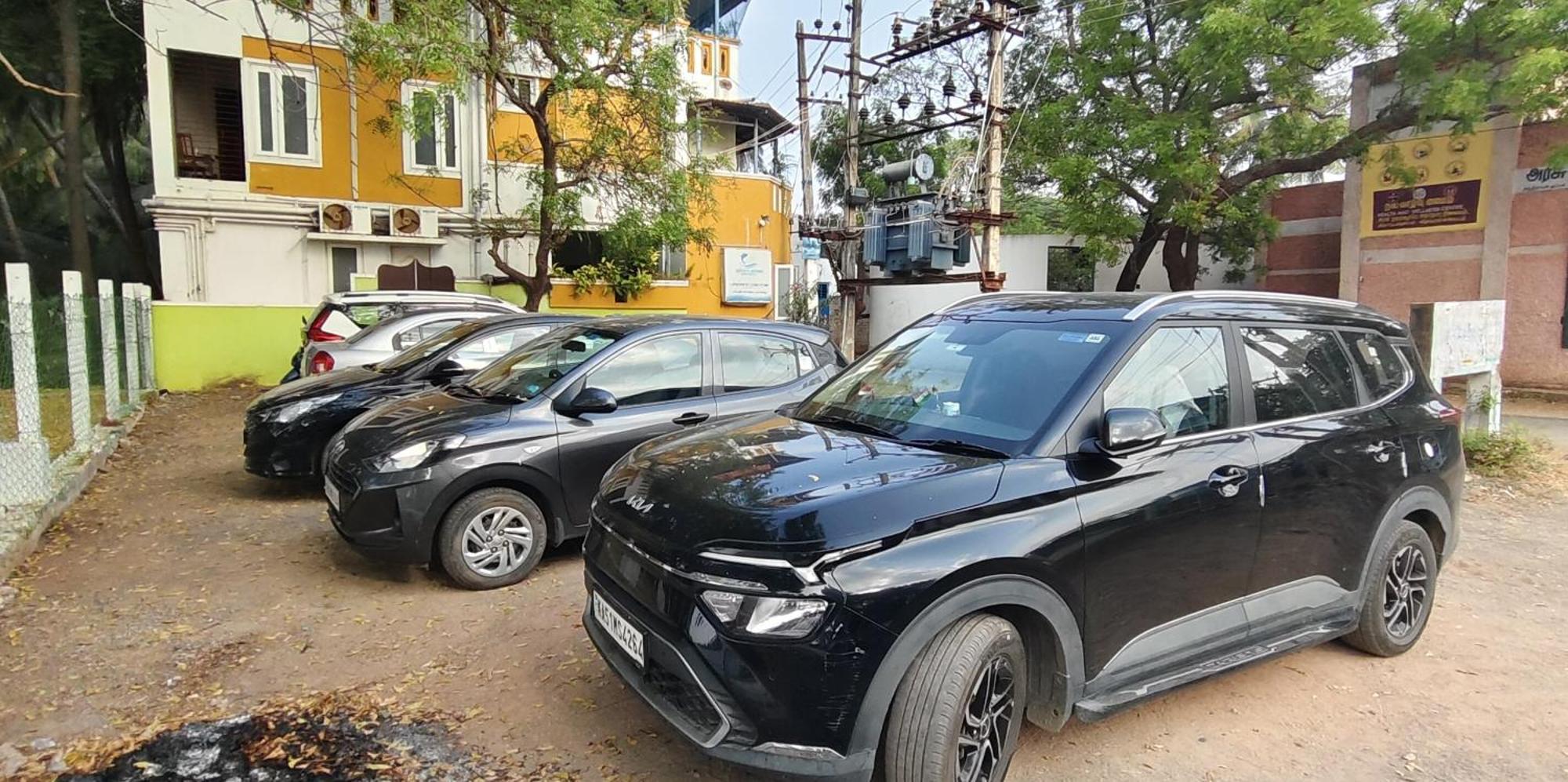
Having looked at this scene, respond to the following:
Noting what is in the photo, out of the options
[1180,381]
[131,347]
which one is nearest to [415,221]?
[131,347]

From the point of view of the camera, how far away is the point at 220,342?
13531 millimetres

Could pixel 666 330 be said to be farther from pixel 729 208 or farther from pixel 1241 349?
pixel 729 208

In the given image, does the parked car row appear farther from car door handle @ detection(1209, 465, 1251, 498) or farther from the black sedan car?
the black sedan car

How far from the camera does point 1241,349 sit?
3.55 metres

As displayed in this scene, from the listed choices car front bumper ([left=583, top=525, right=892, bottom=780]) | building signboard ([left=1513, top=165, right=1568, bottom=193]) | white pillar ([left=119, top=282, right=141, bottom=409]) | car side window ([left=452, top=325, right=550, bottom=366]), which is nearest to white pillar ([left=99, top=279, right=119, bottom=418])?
white pillar ([left=119, top=282, right=141, bottom=409])

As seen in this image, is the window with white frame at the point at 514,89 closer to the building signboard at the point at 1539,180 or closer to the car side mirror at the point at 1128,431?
the car side mirror at the point at 1128,431

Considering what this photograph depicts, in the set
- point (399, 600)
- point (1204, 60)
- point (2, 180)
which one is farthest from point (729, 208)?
point (2, 180)

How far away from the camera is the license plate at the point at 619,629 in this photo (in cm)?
277

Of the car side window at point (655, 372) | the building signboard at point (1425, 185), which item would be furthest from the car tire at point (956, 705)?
the building signboard at point (1425, 185)

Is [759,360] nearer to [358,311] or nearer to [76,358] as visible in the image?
[76,358]

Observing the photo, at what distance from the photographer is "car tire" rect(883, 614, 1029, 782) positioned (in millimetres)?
2486

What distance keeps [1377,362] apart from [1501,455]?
560 cm

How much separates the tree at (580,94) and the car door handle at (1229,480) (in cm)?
972

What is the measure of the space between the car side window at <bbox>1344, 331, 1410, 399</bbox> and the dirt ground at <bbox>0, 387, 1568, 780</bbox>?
134 cm
